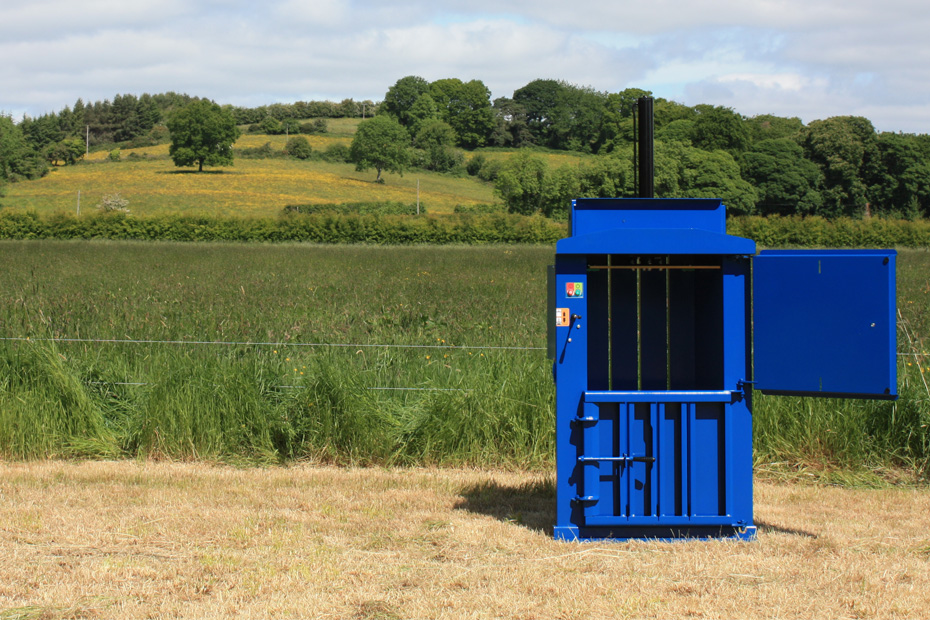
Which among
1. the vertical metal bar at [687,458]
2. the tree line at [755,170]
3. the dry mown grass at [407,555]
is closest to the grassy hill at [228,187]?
the tree line at [755,170]

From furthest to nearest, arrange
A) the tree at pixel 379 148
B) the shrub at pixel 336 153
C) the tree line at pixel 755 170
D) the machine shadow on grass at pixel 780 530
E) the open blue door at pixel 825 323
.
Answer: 1. the shrub at pixel 336 153
2. the tree at pixel 379 148
3. the tree line at pixel 755 170
4. the machine shadow on grass at pixel 780 530
5. the open blue door at pixel 825 323

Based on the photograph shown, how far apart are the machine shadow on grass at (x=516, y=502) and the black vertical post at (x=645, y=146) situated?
7.58 ft

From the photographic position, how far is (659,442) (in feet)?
16.9

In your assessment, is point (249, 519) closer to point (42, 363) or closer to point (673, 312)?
point (673, 312)

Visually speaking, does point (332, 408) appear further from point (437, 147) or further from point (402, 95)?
point (402, 95)

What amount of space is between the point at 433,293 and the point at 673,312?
14305 millimetres

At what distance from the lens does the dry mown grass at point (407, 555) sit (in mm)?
4148

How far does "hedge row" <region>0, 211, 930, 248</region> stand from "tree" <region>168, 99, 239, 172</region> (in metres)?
44.2

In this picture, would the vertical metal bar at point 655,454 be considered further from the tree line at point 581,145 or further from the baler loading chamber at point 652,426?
the tree line at point 581,145

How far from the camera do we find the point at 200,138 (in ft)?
330

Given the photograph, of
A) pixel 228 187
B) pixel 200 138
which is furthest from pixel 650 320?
pixel 200 138

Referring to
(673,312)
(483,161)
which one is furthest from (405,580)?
(483,161)

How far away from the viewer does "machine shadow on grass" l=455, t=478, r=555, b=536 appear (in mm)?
5664

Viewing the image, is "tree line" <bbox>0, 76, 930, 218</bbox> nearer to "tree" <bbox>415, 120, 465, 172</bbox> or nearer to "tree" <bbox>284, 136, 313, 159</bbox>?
"tree" <bbox>415, 120, 465, 172</bbox>
